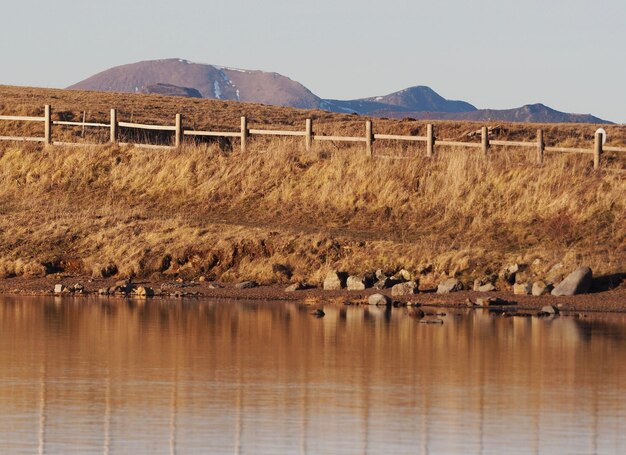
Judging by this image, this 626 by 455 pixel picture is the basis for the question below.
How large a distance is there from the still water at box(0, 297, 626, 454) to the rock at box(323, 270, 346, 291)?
3.68 meters

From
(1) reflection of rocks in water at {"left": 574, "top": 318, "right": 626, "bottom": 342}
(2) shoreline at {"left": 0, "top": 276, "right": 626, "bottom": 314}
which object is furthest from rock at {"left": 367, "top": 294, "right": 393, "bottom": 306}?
(1) reflection of rocks in water at {"left": 574, "top": 318, "right": 626, "bottom": 342}

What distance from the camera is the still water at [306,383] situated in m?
14.5

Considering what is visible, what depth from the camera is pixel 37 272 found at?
33.9 meters

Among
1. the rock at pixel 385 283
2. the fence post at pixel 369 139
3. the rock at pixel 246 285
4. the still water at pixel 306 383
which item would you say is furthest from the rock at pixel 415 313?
the fence post at pixel 369 139

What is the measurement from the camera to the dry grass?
3288 centimetres

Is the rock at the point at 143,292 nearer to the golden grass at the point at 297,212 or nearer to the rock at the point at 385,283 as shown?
the golden grass at the point at 297,212

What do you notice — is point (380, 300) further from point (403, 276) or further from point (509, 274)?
point (509, 274)

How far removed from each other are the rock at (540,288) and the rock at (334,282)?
4.18 m

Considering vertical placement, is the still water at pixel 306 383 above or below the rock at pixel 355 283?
below

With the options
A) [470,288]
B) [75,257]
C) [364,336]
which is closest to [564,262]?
[470,288]

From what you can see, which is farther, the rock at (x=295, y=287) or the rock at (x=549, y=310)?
the rock at (x=295, y=287)

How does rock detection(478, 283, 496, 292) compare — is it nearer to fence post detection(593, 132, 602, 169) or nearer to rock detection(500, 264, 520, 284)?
rock detection(500, 264, 520, 284)

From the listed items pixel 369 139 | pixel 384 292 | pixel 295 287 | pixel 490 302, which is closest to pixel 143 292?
pixel 295 287

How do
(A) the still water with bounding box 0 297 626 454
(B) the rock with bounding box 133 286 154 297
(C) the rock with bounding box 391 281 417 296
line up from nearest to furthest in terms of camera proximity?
1. (A) the still water with bounding box 0 297 626 454
2. (C) the rock with bounding box 391 281 417 296
3. (B) the rock with bounding box 133 286 154 297
